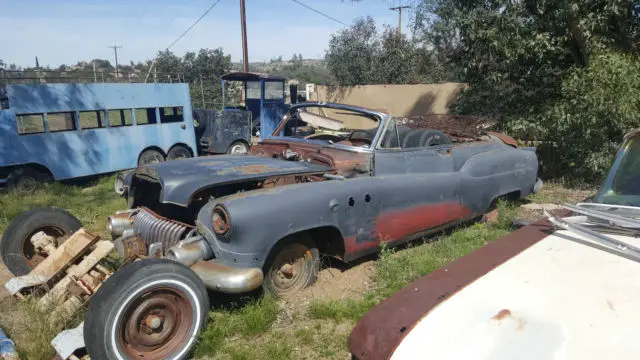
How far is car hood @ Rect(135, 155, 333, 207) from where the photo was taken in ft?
12.0

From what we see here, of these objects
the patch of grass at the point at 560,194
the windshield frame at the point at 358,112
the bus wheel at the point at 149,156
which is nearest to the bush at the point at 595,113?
the patch of grass at the point at 560,194

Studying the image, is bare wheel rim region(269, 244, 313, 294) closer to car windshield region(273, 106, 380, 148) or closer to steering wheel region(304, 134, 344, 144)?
car windshield region(273, 106, 380, 148)

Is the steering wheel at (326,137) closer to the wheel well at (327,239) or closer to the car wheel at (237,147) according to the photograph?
the wheel well at (327,239)

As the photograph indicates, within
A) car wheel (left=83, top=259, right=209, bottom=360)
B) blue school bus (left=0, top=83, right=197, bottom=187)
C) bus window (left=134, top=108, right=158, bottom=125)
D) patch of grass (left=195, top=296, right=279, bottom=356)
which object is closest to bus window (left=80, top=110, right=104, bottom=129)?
blue school bus (left=0, top=83, right=197, bottom=187)

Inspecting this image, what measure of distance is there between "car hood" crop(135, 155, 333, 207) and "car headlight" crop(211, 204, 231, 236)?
1.15 ft

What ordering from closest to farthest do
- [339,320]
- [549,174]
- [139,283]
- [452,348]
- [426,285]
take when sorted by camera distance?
[452,348] → [426,285] → [139,283] → [339,320] → [549,174]

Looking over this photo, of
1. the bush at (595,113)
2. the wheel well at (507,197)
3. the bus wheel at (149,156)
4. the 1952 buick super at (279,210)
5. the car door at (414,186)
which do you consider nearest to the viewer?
the 1952 buick super at (279,210)

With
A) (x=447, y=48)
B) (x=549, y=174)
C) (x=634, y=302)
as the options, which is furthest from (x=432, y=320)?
(x=447, y=48)

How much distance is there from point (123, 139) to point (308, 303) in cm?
788

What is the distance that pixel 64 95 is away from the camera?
9.02 meters

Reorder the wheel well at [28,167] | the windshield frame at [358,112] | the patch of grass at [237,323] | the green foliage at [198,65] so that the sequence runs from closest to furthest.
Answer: the patch of grass at [237,323] → the windshield frame at [358,112] → the wheel well at [28,167] → the green foliage at [198,65]

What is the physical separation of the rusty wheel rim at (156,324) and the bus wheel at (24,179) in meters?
6.67

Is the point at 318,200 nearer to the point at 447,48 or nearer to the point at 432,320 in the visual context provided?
the point at 432,320

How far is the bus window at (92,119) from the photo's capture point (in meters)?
9.54
